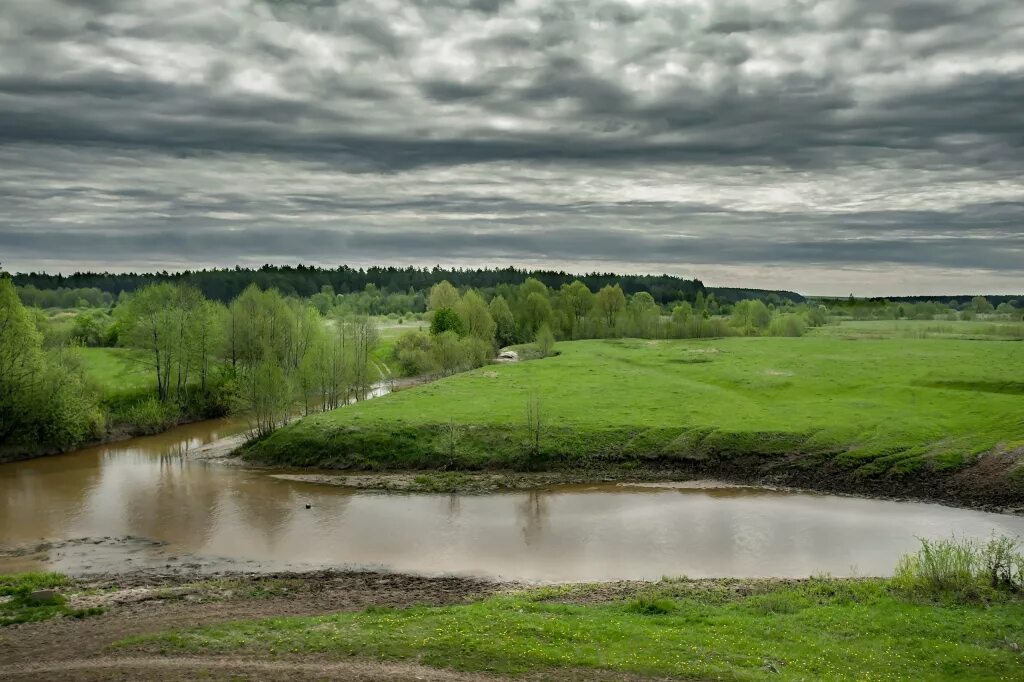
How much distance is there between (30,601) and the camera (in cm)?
2922

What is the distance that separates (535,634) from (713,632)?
600cm

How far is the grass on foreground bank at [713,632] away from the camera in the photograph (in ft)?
68.3

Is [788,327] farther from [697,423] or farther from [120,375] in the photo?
[120,375]

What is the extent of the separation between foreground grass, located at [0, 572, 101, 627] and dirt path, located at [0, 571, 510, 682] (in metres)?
0.67

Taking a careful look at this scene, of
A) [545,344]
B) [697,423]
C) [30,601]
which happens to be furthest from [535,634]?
[545,344]

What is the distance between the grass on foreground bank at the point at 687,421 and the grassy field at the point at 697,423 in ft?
0.42

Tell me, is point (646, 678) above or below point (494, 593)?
above

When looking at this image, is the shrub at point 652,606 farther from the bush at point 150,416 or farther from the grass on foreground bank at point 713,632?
the bush at point 150,416

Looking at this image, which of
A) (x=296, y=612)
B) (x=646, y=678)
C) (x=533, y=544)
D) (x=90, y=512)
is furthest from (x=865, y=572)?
(x=90, y=512)

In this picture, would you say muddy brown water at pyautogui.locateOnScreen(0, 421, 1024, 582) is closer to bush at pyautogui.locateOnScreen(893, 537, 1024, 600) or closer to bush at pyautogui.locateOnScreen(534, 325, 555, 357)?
bush at pyautogui.locateOnScreen(893, 537, 1024, 600)

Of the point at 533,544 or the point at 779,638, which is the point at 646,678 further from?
the point at 533,544

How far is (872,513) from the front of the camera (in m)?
45.3

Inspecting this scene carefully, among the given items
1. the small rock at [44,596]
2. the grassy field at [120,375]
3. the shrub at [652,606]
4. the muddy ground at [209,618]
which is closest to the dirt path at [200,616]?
the muddy ground at [209,618]

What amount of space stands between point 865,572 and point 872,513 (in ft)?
39.8
